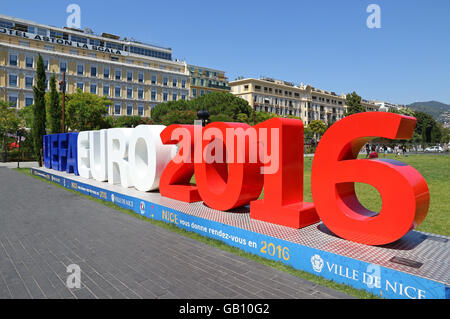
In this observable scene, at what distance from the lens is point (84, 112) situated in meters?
39.2

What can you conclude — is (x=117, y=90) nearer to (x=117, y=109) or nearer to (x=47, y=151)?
(x=117, y=109)

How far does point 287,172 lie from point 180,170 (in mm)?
3840

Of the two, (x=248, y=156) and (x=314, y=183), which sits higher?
(x=248, y=156)

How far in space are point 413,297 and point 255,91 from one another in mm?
81130

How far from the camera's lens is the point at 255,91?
82.1 meters

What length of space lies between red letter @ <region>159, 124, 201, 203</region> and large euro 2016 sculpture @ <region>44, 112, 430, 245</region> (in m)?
0.03

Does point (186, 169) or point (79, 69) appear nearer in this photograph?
point (186, 169)

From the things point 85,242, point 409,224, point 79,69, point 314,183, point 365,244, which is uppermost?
point 79,69

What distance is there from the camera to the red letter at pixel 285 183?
6402 millimetres

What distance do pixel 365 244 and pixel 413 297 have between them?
4.76 feet

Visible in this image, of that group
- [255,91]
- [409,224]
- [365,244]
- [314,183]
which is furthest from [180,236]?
[255,91]
